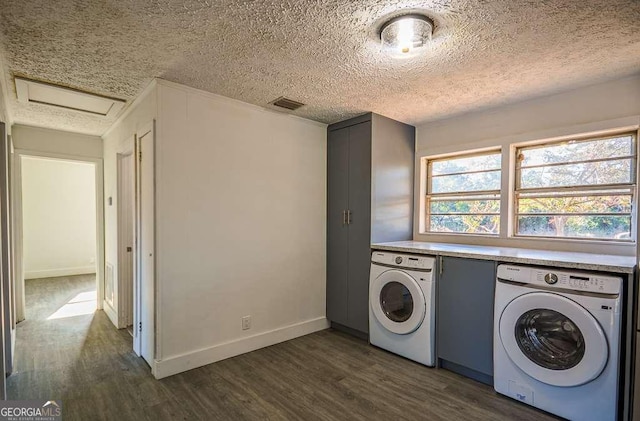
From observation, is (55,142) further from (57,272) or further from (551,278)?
(551,278)

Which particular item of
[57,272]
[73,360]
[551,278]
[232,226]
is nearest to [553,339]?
[551,278]

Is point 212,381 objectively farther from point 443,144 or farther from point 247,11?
point 443,144

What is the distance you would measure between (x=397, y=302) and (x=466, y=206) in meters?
1.32

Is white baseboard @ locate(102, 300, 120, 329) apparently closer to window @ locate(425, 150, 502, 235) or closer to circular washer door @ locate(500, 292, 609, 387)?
window @ locate(425, 150, 502, 235)

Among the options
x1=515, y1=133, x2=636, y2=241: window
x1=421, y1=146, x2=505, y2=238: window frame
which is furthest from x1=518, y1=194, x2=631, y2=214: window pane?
x1=421, y1=146, x2=505, y2=238: window frame

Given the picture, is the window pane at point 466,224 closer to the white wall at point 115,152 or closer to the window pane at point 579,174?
the window pane at point 579,174

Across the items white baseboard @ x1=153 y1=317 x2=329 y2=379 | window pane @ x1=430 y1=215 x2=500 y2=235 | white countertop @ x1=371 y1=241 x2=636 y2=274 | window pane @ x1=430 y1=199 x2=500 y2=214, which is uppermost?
A: window pane @ x1=430 y1=199 x2=500 y2=214

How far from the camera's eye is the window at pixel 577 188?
8.09ft

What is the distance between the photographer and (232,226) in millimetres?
2867

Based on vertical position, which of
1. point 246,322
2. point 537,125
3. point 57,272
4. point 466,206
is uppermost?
point 537,125

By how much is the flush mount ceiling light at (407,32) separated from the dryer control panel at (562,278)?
165cm

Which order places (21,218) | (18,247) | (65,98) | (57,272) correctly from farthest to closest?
(57,272), (21,218), (18,247), (65,98)

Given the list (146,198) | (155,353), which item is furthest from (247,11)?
(155,353)

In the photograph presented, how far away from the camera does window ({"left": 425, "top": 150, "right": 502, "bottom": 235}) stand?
10.4 feet
